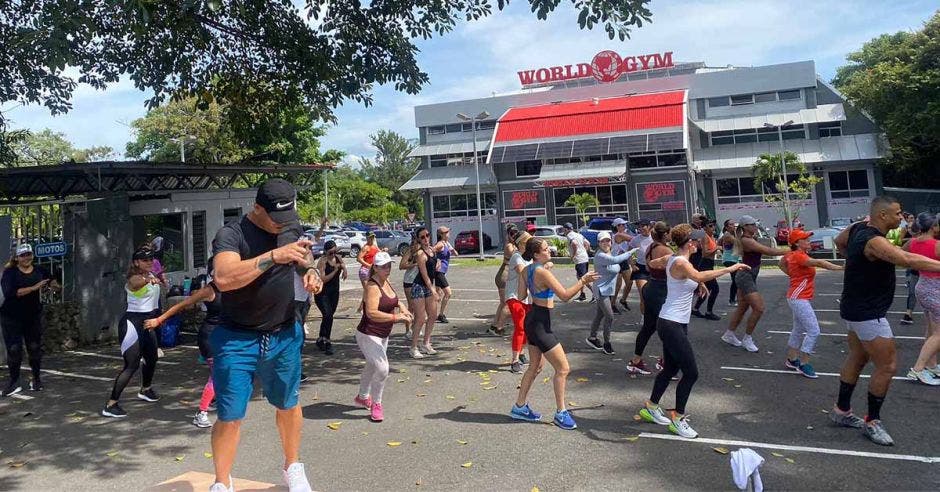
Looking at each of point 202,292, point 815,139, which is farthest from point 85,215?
point 815,139

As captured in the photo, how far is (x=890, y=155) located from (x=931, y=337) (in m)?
31.6

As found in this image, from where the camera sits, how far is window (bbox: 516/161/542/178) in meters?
38.5

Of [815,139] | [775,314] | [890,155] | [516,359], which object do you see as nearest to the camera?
[516,359]

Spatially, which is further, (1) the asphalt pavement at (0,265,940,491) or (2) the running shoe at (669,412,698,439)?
(2) the running shoe at (669,412,698,439)

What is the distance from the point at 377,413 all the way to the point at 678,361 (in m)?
2.90

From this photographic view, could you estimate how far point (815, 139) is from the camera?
34656 millimetres

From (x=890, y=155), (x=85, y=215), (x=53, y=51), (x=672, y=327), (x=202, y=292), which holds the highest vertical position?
(x=890, y=155)

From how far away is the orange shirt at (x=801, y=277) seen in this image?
6938mm

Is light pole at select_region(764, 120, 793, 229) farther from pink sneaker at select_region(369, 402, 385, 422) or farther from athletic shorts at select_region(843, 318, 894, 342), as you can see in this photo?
pink sneaker at select_region(369, 402, 385, 422)

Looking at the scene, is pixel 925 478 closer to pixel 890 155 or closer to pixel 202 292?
pixel 202 292

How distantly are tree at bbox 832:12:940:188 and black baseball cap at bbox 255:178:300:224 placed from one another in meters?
35.0

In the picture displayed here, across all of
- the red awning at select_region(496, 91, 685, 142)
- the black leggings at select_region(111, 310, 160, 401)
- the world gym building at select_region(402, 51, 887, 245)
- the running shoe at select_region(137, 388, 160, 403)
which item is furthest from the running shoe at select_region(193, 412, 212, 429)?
the red awning at select_region(496, 91, 685, 142)

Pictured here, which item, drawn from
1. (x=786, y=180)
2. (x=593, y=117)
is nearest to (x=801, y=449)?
(x=786, y=180)

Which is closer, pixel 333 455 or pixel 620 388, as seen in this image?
pixel 333 455
